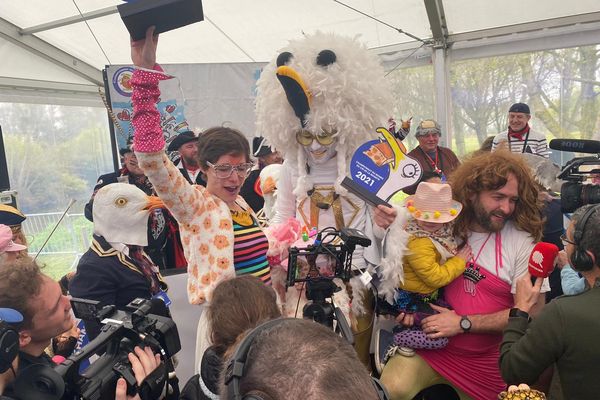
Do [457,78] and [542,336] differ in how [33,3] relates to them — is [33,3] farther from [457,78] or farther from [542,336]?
[542,336]

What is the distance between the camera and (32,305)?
4.06 feet

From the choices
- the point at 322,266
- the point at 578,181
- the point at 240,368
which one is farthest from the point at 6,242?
the point at 578,181

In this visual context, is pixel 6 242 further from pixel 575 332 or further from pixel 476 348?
pixel 575 332

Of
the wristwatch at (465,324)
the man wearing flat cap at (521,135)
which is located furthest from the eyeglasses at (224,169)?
the man wearing flat cap at (521,135)

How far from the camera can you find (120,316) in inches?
43.5

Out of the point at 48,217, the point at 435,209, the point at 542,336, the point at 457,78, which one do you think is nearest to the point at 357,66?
the point at 435,209

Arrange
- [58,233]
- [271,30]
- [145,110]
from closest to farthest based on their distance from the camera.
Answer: [145,110]
[271,30]
[58,233]

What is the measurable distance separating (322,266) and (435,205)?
54 centimetres

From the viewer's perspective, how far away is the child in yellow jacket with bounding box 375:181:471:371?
1705 millimetres

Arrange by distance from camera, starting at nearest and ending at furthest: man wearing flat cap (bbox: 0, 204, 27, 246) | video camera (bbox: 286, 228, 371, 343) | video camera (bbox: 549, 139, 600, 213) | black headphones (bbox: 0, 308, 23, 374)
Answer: black headphones (bbox: 0, 308, 23, 374), video camera (bbox: 286, 228, 371, 343), video camera (bbox: 549, 139, 600, 213), man wearing flat cap (bbox: 0, 204, 27, 246)

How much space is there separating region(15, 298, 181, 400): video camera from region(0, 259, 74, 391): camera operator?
0.65ft

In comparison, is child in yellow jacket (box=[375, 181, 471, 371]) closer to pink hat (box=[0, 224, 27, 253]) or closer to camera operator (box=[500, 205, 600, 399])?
camera operator (box=[500, 205, 600, 399])

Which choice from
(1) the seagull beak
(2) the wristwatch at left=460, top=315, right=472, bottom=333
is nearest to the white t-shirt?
(2) the wristwatch at left=460, top=315, right=472, bottom=333

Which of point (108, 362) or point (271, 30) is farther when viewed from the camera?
point (271, 30)
